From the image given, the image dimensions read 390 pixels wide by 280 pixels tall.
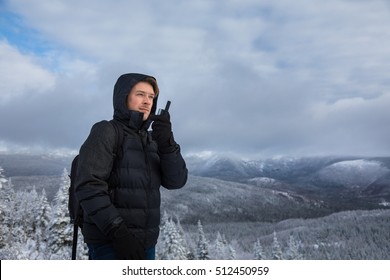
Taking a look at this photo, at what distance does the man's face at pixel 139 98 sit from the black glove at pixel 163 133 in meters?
0.22

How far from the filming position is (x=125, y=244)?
13.8 ft

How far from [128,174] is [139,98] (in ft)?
3.85

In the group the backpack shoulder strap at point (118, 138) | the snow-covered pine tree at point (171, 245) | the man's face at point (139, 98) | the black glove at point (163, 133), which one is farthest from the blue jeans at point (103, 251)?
the snow-covered pine tree at point (171, 245)

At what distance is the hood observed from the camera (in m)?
4.88

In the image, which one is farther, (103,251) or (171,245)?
(171,245)

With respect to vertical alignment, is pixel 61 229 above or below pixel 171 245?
above

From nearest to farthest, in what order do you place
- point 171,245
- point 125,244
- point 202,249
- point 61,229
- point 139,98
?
point 125,244
point 139,98
point 61,229
point 171,245
point 202,249

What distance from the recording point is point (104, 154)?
173 inches

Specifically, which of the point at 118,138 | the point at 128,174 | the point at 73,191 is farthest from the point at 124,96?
the point at 73,191

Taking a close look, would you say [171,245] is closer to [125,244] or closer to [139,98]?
[139,98]

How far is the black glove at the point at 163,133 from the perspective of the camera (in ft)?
16.3

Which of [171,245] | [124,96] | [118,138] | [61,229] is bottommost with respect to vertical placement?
[171,245]
